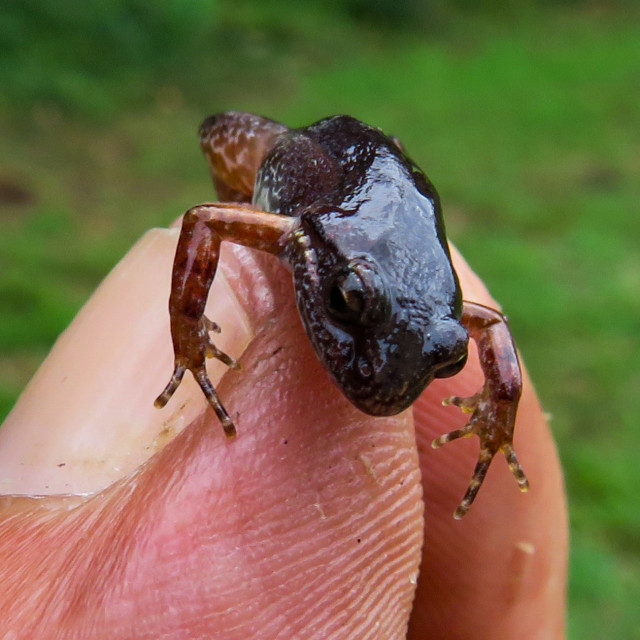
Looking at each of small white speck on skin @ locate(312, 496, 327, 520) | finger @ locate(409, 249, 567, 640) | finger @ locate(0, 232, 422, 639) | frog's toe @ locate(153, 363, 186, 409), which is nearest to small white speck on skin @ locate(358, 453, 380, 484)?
finger @ locate(0, 232, 422, 639)

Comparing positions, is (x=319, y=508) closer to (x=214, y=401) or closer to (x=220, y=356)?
(x=214, y=401)

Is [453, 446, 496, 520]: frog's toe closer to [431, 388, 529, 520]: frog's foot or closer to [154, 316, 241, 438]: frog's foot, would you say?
[431, 388, 529, 520]: frog's foot

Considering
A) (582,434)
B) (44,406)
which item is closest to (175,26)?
(582,434)

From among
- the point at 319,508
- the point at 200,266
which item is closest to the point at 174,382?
the point at 200,266

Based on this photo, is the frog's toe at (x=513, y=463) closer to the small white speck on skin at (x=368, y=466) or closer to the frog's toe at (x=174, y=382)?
the small white speck on skin at (x=368, y=466)

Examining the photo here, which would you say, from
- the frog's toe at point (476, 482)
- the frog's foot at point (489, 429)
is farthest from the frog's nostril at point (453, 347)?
the frog's toe at point (476, 482)

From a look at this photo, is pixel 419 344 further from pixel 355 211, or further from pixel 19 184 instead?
pixel 19 184

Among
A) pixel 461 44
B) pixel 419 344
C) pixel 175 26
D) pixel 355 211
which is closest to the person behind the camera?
pixel 419 344
